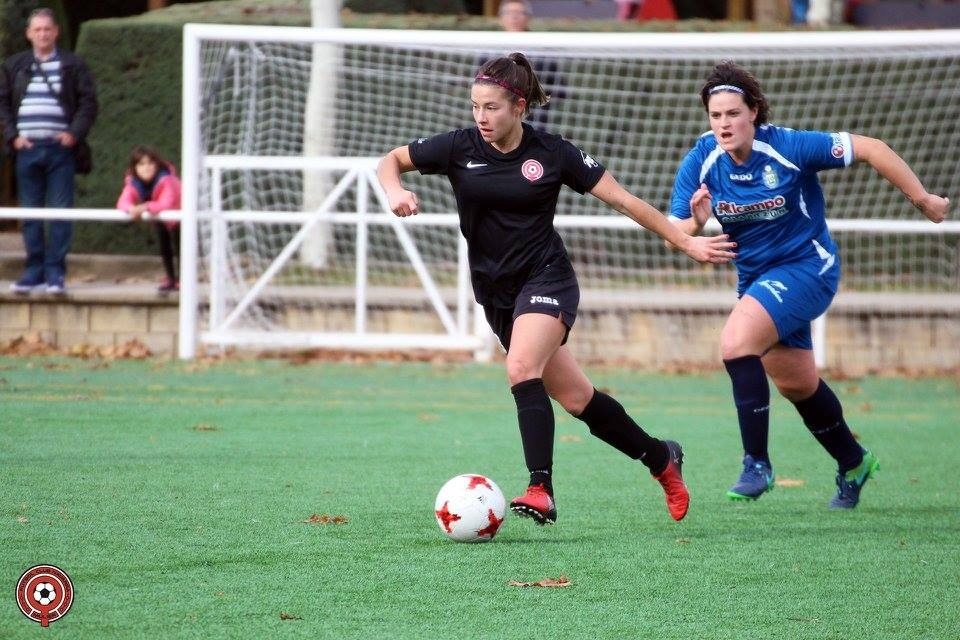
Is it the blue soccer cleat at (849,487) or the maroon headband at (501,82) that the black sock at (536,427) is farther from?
the blue soccer cleat at (849,487)

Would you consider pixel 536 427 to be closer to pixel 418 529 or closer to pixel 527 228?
pixel 418 529

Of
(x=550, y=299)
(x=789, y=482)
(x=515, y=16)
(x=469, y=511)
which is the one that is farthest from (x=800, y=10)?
(x=469, y=511)

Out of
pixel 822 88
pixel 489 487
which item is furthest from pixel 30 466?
pixel 822 88

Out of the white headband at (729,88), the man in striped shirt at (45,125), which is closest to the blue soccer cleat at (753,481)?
the white headband at (729,88)

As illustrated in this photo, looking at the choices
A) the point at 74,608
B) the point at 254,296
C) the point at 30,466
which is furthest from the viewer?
the point at 254,296

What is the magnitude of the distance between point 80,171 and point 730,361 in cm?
823

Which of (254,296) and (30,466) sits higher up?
(30,466)

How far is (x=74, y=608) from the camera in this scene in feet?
14.1

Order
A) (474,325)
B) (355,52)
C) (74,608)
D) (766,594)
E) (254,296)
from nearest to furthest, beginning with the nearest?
(74,608) → (766,594) → (254,296) → (474,325) → (355,52)

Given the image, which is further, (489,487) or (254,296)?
(254,296)

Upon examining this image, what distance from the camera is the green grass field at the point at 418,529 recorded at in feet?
14.4

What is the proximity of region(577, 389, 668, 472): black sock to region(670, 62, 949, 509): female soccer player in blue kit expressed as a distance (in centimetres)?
55

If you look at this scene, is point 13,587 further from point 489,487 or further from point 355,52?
point 355,52

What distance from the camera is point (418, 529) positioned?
5.79 meters
